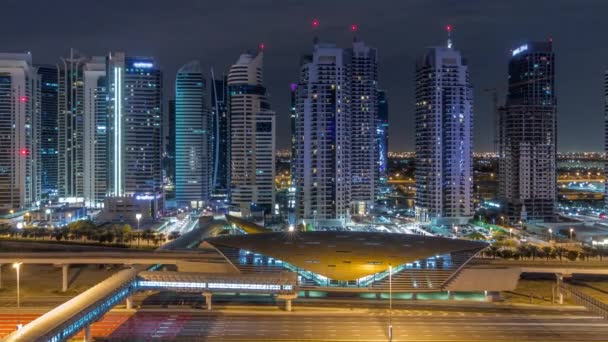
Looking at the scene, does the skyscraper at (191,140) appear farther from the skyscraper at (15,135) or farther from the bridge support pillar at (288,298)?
the bridge support pillar at (288,298)

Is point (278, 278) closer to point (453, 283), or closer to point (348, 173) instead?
point (453, 283)

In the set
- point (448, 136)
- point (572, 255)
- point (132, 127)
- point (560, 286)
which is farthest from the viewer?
point (132, 127)

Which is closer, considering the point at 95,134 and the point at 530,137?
the point at 530,137

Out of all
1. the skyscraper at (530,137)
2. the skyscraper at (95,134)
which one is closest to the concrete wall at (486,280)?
the skyscraper at (530,137)

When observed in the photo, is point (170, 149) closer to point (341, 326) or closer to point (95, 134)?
point (95, 134)

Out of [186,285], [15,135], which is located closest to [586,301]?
[186,285]

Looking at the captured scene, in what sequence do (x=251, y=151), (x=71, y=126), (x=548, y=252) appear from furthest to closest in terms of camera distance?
(x=71, y=126)
(x=251, y=151)
(x=548, y=252)
